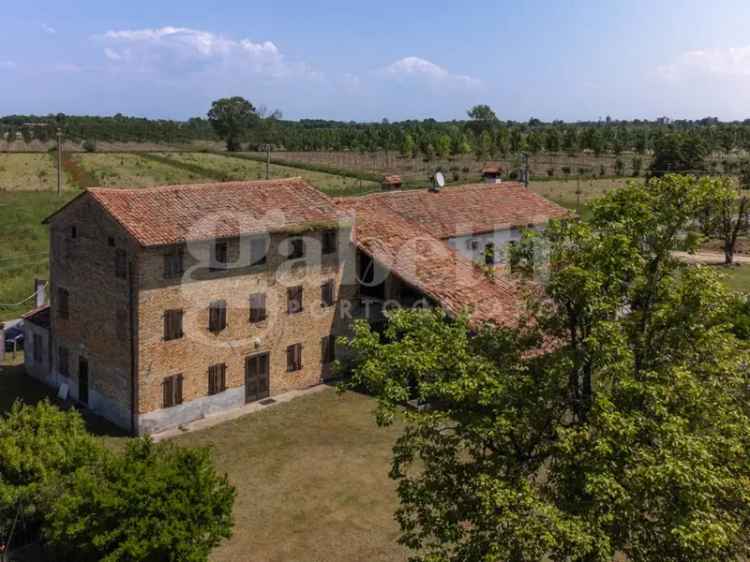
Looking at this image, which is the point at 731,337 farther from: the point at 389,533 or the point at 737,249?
the point at 737,249

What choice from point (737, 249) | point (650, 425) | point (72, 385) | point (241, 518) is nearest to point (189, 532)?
point (241, 518)

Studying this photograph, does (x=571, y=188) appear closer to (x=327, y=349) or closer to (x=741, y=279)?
(x=741, y=279)

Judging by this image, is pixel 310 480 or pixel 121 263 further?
pixel 121 263

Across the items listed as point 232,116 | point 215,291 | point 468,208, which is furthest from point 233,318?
point 232,116

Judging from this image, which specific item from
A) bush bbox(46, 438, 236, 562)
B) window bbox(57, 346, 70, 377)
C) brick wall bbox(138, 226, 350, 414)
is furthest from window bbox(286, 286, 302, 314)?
bush bbox(46, 438, 236, 562)

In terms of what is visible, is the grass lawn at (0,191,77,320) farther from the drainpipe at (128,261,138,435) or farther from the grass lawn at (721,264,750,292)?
the grass lawn at (721,264,750,292)

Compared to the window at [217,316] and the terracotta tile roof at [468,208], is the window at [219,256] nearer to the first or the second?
the window at [217,316]

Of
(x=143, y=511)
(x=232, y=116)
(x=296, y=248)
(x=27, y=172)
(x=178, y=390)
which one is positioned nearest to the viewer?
(x=143, y=511)
